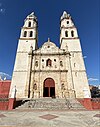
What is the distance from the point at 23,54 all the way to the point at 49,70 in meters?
6.86

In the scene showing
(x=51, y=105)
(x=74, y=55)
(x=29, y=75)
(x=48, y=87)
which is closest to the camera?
(x=51, y=105)

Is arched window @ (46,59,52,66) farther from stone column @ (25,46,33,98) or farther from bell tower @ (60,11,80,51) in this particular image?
bell tower @ (60,11,80,51)

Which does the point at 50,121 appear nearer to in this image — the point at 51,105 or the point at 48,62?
the point at 51,105

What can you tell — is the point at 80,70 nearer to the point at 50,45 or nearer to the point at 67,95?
the point at 67,95

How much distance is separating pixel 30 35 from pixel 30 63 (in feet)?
28.4

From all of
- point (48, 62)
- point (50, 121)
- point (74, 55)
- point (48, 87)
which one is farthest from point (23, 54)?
point (50, 121)

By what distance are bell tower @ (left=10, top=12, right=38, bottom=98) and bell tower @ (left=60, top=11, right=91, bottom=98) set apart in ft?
25.9

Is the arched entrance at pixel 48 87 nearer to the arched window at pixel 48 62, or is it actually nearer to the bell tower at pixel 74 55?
the arched window at pixel 48 62

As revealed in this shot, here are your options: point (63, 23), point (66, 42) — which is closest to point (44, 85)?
point (66, 42)

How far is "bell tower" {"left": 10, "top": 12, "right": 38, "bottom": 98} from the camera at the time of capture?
64.8ft

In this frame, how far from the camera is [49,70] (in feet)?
69.5

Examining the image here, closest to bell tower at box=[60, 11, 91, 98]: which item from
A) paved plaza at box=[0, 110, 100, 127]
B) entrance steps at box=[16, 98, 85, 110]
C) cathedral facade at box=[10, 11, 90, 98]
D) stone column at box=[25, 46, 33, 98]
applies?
cathedral facade at box=[10, 11, 90, 98]

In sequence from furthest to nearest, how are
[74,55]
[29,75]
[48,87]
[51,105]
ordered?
[74,55] → [48,87] → [29,75] → [51,105]

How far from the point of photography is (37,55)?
23109 millimetres
